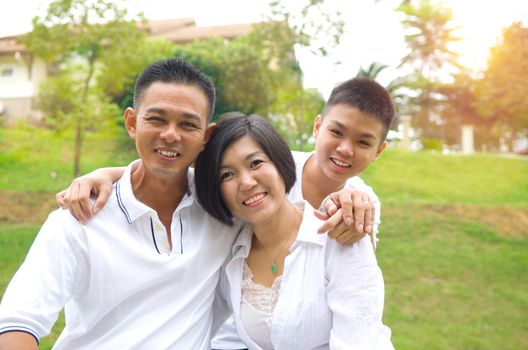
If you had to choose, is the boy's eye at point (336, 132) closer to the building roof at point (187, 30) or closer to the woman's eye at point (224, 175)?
the woman's eye at point (224, 175)

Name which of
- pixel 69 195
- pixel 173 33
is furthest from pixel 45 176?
pixel 173 33

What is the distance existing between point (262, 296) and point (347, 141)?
3.16ft

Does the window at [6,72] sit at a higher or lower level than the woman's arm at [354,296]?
higher

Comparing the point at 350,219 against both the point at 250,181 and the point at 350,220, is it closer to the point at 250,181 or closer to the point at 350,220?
the point at 350,220

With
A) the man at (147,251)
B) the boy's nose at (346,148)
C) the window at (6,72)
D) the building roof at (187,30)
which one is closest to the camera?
the man at (147,251)

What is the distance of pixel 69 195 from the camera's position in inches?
83.9

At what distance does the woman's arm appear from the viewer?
1935mm

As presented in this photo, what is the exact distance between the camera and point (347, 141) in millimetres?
2701

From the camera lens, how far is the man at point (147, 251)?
2035 millimetres

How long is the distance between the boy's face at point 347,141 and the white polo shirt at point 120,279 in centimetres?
81

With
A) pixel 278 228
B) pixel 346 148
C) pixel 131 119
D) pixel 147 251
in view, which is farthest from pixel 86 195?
pixel 346 148

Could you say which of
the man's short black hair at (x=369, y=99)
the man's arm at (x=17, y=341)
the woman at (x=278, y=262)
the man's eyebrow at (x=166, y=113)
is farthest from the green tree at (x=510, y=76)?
the man's arm at (x=17, y=341)

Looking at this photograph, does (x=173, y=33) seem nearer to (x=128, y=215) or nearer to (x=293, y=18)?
(x=293, y=18)

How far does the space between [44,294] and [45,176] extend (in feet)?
31.2
